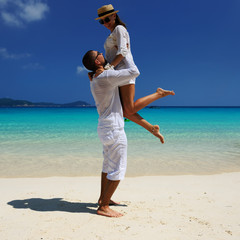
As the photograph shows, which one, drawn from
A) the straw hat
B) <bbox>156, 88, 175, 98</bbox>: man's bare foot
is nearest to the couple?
the straw hat

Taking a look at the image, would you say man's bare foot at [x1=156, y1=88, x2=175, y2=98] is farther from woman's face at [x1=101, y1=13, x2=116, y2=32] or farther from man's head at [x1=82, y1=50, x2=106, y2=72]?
woman's face at [x1=101, y1=13, x2=116, y2=32]

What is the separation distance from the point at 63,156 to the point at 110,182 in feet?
17.1

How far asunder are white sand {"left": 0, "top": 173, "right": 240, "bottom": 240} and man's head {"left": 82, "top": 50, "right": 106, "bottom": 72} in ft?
Result: 6.25

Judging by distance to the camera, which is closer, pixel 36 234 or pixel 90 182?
pixel 36 234

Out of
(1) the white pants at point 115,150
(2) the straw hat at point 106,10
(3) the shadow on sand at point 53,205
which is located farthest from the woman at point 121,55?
(3) the shadow on sand at point 53,205

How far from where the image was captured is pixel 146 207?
362 centimetres

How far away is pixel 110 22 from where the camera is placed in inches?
134

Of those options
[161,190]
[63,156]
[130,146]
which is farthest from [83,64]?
[130,146]

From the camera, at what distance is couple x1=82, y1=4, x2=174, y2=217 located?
10.1 feet

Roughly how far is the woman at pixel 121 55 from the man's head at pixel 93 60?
0.35 feet

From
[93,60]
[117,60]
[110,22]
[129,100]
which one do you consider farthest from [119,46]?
[129,100]

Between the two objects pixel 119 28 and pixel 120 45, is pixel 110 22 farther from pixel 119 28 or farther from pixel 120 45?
pixel 120 45

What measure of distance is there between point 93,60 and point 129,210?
6.79 ft

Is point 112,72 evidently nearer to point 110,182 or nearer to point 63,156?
point 110,182
